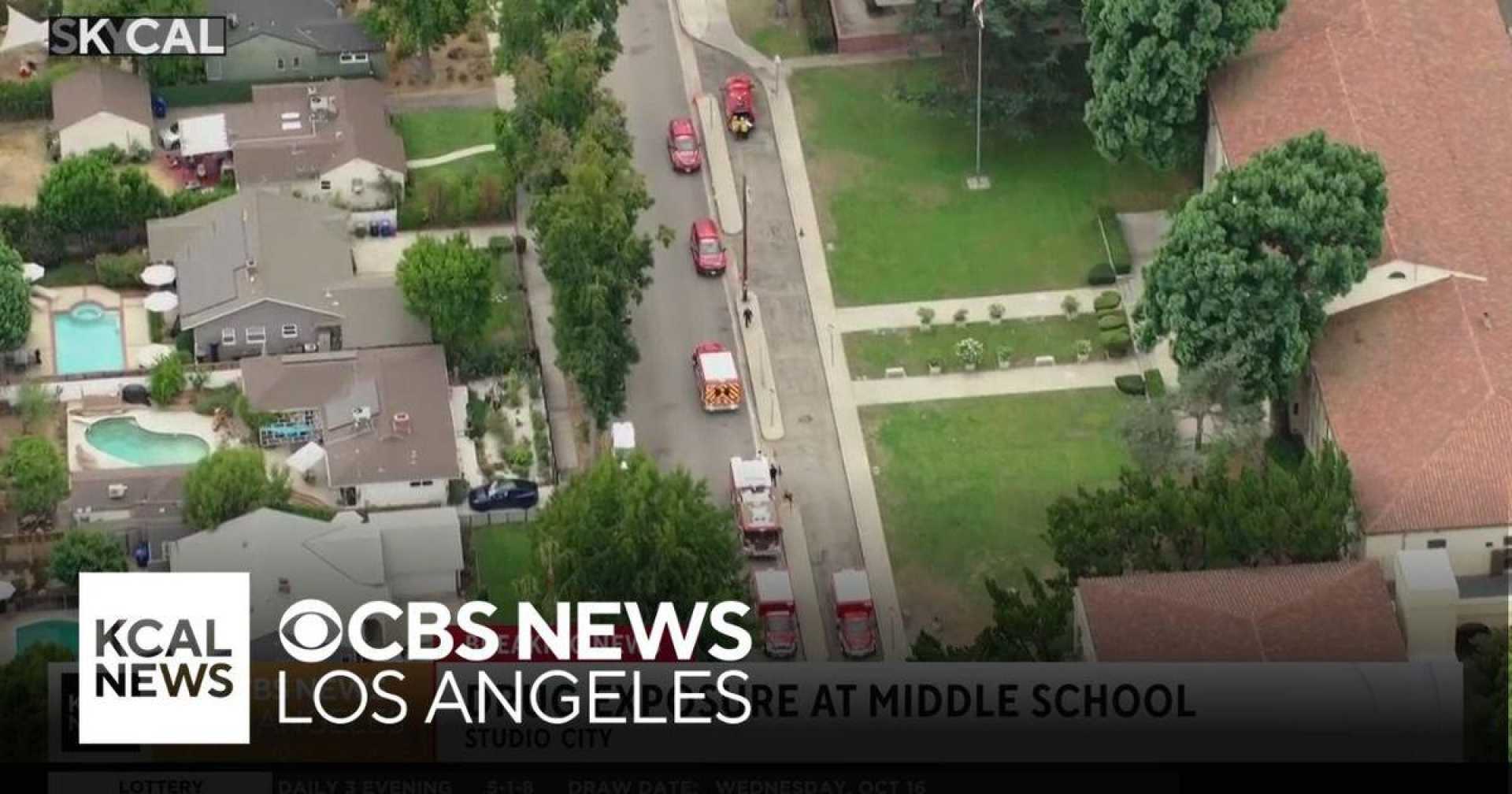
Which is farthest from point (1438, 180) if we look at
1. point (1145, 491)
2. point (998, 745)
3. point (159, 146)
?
point (159, 146)

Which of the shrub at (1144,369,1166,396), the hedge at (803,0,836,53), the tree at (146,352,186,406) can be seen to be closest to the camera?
the tree at (146,352,186,406)

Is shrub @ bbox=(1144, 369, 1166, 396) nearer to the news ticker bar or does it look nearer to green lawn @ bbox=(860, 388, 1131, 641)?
green lawn @ bbox=(860, 388, 1131, 641)

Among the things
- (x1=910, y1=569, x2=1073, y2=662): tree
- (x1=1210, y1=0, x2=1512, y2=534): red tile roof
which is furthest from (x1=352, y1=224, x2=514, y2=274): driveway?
(x1=910, y1=569, x2=1073, y2=662): tree

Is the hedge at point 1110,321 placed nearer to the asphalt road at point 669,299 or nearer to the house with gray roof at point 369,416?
the asphalt road at point 669,299

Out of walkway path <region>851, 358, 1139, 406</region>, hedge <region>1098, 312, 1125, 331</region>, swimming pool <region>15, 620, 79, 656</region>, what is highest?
hedge <region>1098, 312, 1125, 331</region>

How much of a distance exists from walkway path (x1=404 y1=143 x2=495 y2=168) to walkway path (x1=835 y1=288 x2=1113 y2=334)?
1832 centimetres

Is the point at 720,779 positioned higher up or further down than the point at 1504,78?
further down

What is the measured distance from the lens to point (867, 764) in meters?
122

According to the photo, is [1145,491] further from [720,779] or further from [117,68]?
[117,68]

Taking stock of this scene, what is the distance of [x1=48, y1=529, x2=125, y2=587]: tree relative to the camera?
148125 millimetres

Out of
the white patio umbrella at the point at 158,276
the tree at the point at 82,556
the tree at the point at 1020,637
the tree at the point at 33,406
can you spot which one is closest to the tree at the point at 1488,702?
Result: the tree at the point at 1020,637

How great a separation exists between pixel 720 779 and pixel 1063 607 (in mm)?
24600

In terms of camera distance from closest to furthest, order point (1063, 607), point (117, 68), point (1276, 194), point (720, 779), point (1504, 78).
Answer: point (720, 779), point (1063, 607), point (1276, 194), point (1504, 78), point (117, 68)

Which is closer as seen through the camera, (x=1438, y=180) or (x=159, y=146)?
(x=1438, y=180)
